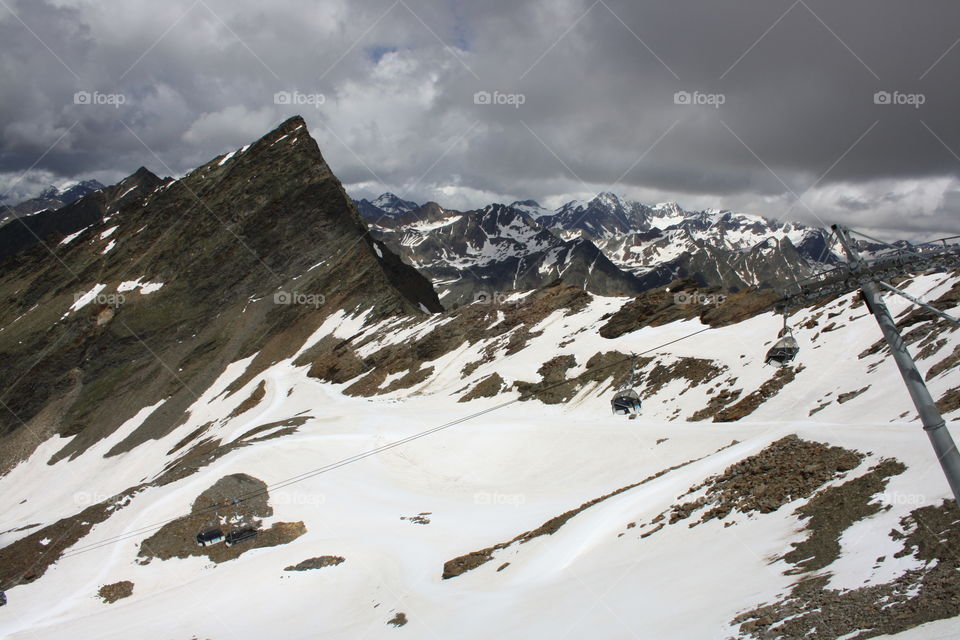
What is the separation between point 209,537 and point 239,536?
4.67 ft

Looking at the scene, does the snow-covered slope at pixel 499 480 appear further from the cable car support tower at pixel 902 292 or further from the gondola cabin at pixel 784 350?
the gondola cabin at pixel 784 350

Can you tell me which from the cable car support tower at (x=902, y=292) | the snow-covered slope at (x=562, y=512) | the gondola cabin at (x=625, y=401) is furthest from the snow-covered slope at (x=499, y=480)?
the cable car support tower at (x=902, y=292)

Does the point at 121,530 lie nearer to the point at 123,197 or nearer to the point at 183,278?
the point at 183,278

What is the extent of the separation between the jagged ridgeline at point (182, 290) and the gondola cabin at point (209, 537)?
4861cm

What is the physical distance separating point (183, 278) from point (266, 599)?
91951 millimetres

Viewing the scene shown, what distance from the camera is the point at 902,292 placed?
8.55 metres

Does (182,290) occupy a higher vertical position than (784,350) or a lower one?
higher

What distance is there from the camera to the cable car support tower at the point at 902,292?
26.7 feet

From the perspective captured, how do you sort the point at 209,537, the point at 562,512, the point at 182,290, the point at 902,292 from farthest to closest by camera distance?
the point at 182,290 < the point at 209,537 < the point at 562,512 < the point at 902,292

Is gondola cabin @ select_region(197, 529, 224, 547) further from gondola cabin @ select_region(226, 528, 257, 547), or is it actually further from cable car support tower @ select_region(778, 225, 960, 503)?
cable car support tower @ select_region(778, 225, 960, 503)

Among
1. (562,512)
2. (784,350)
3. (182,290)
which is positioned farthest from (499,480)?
(182,290)

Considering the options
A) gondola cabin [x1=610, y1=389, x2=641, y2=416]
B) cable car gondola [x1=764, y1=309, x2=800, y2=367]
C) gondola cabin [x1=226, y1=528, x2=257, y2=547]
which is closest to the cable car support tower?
cable car gondola [x1=764, y1=309, x2=800, y2=367]

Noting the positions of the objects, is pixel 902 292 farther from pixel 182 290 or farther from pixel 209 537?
pixel 182 290

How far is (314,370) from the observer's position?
239 feet
